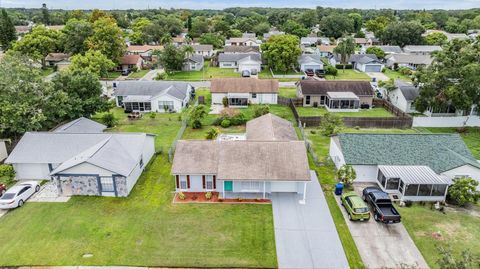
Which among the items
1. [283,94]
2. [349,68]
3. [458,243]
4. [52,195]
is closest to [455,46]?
[283,94]

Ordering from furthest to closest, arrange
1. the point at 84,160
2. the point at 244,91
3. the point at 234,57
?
the point at 234,57
the point at 244,91
the point at 84,160

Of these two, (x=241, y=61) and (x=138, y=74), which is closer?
(x=138, y=74)

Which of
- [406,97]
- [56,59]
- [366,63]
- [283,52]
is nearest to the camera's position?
[406,97]

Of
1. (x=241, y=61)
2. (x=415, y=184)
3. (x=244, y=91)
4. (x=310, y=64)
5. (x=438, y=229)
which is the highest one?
(x=241, y=61)

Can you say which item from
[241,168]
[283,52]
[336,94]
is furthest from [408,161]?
[283,52]

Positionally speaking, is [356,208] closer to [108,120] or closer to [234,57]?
[108,120]

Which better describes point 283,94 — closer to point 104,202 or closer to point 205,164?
point 205,164

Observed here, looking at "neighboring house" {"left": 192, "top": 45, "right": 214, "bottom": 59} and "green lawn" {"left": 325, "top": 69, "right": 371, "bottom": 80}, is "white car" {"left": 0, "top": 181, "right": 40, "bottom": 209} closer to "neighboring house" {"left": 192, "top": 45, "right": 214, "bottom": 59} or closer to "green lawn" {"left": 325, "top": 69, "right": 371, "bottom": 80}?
"green lawn" {"left": 325, "top": 69, "right": 371, "bottom": 80}

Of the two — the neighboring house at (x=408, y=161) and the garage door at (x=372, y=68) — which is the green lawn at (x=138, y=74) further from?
the neighboring house at (x=408, y=161)
